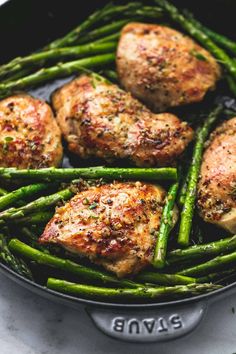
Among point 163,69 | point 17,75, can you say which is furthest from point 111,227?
point 17,75

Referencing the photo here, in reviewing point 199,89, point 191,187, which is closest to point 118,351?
point 191,187

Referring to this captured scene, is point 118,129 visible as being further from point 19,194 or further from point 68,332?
point 68,332

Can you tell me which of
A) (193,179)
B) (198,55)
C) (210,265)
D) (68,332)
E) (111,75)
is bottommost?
(68,332)

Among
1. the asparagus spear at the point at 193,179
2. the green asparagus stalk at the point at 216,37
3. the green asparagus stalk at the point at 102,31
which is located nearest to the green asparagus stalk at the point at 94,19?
the green asparagus stalk at the point at 102,31

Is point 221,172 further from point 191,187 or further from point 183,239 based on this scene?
point 183,239

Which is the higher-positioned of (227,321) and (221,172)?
(221,172)

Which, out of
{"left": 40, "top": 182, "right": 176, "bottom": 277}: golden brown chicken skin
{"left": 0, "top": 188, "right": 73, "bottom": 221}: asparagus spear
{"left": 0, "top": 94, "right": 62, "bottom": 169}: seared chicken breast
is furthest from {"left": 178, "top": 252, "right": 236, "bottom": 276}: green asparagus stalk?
{"left": 0, "top": 94, "right": 62, "bottom": 169}: seared chicken breast
